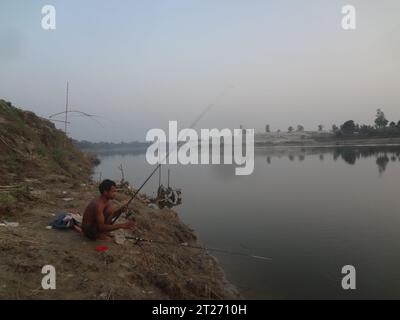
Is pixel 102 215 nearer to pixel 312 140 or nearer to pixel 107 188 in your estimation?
pixel 107 188

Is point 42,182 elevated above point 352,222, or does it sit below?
above

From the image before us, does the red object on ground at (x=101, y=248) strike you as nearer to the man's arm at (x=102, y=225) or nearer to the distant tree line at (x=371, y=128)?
the man's arm at (x=102, y=225)

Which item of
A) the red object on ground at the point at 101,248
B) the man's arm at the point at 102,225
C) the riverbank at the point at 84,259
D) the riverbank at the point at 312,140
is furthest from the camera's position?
the riverbank at the point at 312,140

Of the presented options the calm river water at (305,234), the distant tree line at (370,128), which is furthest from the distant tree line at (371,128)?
the calm river water at (305,234)

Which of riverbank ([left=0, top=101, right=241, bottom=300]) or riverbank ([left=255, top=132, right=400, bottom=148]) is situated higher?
riverbank ([left=255, top=132, right=400, bottom=148])

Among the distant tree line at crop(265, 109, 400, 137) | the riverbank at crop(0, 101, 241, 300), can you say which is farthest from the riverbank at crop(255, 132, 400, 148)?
the riverbank at crop(0, 101, 241, 300)

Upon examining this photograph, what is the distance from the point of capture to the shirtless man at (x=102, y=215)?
212 inches

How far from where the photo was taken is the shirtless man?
538 cm

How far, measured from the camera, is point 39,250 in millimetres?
5211

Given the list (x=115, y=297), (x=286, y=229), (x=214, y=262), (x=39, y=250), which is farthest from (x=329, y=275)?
(x=39, y=250)

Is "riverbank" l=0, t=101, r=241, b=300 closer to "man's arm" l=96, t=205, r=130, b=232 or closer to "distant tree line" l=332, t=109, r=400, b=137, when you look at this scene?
"man's arm" l=96, t=205, r=130, b=232

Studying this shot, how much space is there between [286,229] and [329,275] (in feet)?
11.6

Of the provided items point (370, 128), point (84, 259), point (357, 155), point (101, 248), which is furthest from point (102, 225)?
point (370, 128)
